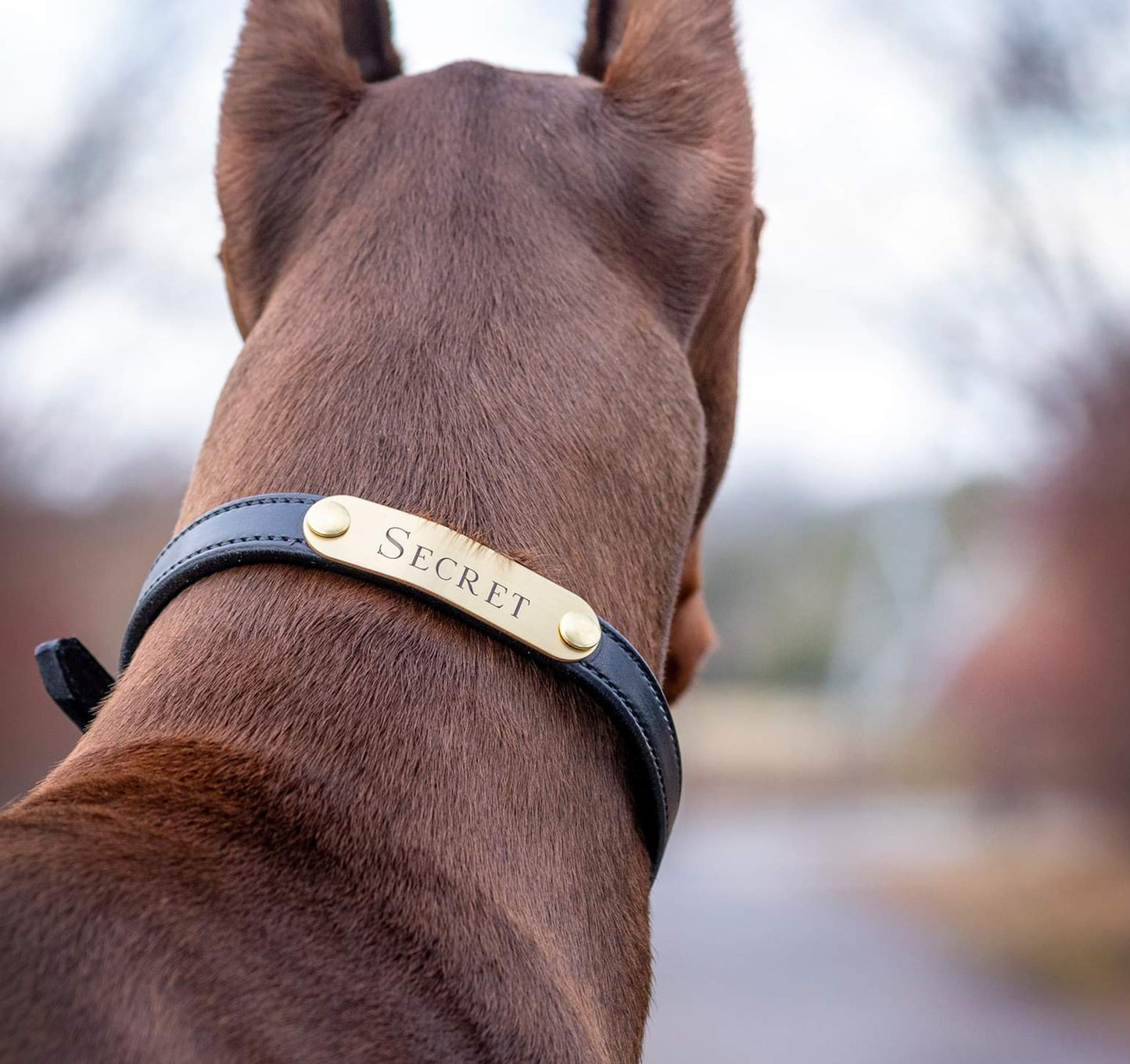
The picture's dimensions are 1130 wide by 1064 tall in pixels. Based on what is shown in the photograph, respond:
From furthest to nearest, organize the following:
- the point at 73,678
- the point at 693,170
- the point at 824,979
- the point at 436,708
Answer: the point at 824,979 → the point at 693,170 → the point at 73,678 → the point at 436,708

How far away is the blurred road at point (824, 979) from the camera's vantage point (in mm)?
7137

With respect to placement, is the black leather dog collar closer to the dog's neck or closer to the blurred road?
the dog's neck

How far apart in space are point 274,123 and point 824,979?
834 cm

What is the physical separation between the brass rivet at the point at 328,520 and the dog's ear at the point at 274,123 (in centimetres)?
53

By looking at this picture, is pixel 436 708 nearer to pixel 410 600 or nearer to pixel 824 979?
pixel 410 600

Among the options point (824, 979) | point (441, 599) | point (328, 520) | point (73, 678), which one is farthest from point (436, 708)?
point (824, 979)

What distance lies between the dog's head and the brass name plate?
0.17 ft

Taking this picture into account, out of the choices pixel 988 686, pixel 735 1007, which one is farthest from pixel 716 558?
pixel 735 1007

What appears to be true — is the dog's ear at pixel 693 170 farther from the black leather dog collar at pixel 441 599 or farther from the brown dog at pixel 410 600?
the black leather dog collar at pixel 441 599

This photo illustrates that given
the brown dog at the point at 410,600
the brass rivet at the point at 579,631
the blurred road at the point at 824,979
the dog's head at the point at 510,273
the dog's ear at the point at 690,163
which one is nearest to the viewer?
the brown dog at the point at 410,600

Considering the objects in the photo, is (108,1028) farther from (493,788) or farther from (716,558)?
(716,558)

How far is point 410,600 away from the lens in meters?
1.30

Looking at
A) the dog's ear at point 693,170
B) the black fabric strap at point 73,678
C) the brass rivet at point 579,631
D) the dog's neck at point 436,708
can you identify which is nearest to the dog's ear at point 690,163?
the dog's ear at point 693,170

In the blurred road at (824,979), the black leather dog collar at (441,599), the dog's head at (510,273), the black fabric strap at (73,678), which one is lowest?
the blurred road at (824,979)
